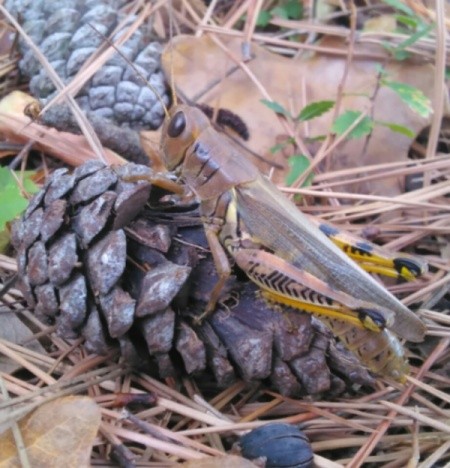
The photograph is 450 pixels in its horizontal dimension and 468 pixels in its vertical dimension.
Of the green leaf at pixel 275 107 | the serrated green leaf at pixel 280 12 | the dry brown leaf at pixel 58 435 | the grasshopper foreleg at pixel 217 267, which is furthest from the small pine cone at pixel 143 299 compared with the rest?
the serrated green leaf at pixel 280 12

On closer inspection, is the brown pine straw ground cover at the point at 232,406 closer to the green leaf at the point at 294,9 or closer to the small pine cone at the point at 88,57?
the small pine cone at the point at 88,57

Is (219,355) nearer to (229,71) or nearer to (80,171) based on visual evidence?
(80,171)

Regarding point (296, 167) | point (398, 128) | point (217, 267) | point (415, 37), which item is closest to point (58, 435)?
point (217, 267)

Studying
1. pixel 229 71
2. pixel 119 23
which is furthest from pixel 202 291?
pixel 119 23

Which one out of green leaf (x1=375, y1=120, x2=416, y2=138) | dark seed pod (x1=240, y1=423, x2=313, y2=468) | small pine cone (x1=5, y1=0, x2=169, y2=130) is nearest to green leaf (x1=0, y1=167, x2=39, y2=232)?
small pine cone (x1=5, y1=0, x2=169, y2=130)

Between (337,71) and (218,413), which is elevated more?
(337,71)

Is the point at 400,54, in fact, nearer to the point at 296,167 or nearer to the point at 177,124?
the point at 296,167
